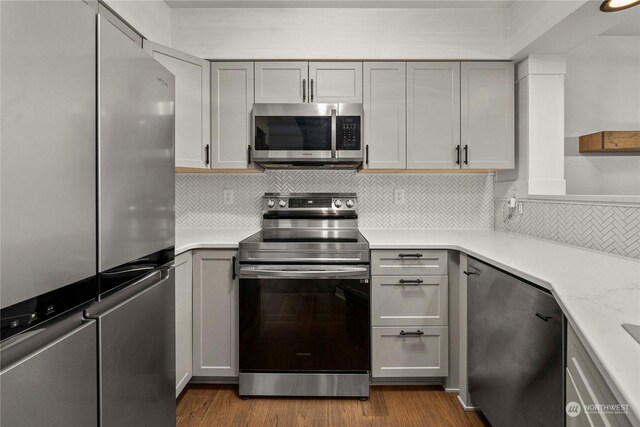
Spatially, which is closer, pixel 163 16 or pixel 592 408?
pixel 592 408

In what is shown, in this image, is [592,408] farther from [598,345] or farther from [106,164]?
[106,164]

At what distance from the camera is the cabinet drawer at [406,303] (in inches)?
80.9

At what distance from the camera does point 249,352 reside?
6.65 ft

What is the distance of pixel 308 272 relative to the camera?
6.51ft

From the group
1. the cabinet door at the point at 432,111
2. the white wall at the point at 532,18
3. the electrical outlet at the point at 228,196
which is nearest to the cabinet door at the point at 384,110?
the cabinet door at the point at 432,111

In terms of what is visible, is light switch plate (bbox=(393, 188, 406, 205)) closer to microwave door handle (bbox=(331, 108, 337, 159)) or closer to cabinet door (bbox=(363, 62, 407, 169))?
cabinet door (bbox=(363, 62, 407, 169))

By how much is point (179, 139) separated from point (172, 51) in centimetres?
54

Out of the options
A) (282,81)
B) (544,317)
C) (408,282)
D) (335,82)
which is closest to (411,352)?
(408,282)

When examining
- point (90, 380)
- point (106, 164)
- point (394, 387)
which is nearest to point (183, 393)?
point (394, 387)

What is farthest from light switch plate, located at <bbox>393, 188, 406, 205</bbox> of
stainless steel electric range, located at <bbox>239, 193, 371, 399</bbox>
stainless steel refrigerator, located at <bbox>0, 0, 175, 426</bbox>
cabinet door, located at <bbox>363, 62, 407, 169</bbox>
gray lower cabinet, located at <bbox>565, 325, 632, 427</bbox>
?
stainless steel refrigerator, located at <bbox>0, 0, 175, 426</bbox>

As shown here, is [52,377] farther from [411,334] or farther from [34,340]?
[411,334]

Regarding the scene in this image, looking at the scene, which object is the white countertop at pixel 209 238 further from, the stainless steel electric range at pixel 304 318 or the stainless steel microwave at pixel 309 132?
the stainless steel microwave at pixel 309 132

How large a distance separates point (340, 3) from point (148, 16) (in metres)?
1.20

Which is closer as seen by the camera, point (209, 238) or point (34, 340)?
point (34, 340)
